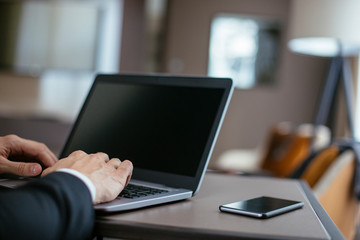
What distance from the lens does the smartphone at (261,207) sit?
2.41 ft

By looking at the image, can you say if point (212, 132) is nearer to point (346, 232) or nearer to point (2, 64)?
point (346, 232)

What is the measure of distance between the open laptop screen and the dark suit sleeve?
0.29 metres

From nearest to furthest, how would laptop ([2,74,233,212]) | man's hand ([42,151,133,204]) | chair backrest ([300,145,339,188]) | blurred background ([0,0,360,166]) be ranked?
1. man's hand ([42,151,133,204])
2. laptop ([2,74,233,212])
3. chair backrest ([300,145,339,188])
4. blurred background ([0,0,360,166])

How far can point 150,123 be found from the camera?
995 mm

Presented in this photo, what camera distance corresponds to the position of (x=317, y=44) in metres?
2.91

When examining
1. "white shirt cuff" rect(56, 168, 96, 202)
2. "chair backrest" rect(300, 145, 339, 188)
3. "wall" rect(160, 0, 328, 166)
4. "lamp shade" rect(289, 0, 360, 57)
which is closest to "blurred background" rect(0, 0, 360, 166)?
"wall" rect(160, 0, 328, 166)

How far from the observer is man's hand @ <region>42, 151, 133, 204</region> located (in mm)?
715

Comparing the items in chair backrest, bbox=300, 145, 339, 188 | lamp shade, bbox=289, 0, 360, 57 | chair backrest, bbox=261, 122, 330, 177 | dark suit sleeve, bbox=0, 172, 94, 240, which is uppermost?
lamp shade, bbox=289, 0, 360, 57

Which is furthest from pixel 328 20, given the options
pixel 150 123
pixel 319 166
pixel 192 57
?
pixel 192 57

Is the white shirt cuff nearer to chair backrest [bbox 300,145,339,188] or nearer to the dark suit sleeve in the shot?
the dark suit sleeve

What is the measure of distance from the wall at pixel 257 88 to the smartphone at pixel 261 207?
4659mm

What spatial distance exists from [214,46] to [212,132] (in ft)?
15.6

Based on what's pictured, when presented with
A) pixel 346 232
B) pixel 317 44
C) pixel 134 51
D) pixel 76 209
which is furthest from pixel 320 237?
pixel 134 51

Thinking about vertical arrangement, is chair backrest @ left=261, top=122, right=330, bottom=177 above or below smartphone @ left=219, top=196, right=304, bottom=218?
below
